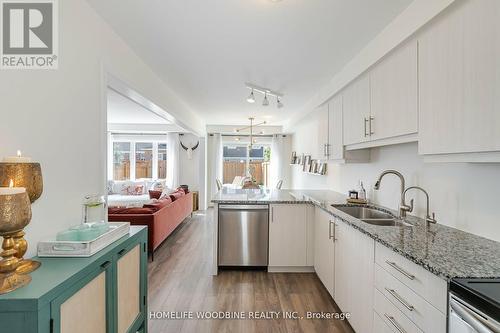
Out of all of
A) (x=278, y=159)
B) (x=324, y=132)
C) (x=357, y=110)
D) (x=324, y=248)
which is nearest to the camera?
(x=357, y=110)

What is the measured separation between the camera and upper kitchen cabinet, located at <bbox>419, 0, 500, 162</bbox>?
113cm

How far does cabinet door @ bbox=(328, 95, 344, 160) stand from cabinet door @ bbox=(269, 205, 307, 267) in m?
0.79

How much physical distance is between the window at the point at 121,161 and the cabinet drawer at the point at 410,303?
25.4 feet

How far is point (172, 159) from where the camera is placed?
7410 millimetres

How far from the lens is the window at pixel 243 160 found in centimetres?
780

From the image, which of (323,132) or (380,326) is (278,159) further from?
(380,326)

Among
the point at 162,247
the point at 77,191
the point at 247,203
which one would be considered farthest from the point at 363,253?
the point at 162,247

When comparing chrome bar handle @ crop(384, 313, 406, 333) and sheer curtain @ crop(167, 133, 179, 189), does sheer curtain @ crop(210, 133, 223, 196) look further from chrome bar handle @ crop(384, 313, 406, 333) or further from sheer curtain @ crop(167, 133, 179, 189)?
chrome bar handle @ crop(384, 313, 406, 333)

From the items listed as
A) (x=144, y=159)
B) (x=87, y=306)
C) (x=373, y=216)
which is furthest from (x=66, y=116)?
(x=144, y=159)

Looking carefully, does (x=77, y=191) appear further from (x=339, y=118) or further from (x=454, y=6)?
(x=339, y=118)

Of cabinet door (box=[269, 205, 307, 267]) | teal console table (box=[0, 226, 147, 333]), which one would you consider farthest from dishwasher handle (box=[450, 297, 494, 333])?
cabinet door (box=[269, 205, 307, 267])

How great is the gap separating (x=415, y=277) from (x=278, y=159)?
619cm

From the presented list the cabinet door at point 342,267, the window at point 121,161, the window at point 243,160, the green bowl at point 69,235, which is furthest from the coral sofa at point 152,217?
the window at point 121,161

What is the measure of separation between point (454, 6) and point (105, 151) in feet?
8.25
